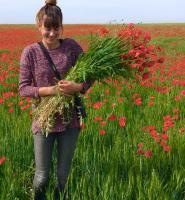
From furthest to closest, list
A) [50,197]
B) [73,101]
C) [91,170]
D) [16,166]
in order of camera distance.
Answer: [16,166] < [91,170] < [50,197] < [73,101]

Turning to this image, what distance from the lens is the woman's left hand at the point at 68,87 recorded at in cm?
285

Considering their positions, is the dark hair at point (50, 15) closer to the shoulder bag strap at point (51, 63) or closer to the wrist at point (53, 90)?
the shoulder bag strap at point (51, 63)

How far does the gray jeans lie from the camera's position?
312 cm

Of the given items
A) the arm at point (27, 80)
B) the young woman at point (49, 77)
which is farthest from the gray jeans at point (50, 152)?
the arm at point (27, 80)

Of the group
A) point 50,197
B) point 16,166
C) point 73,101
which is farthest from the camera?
point 16,166

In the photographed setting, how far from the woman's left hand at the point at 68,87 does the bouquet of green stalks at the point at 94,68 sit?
71 millimetres

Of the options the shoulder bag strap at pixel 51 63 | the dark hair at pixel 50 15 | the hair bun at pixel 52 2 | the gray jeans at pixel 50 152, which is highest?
the hair bun at pixel 52 2

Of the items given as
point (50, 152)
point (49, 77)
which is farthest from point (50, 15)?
point (50, 152)

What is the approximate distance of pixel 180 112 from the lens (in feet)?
18.0

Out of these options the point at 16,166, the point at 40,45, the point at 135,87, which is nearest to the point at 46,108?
the point at 40,45

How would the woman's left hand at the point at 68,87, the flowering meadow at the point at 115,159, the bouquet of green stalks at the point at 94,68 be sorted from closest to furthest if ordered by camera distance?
the woman's left hand at the point at 68,87 → the bouquet of green stalks at the point at 94,68 → the flowering meadow at the point at 115,159

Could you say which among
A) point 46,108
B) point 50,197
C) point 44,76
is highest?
point 44,76

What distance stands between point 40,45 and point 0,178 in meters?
1.17

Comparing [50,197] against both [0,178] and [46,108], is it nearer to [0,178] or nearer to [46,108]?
[0,178]
